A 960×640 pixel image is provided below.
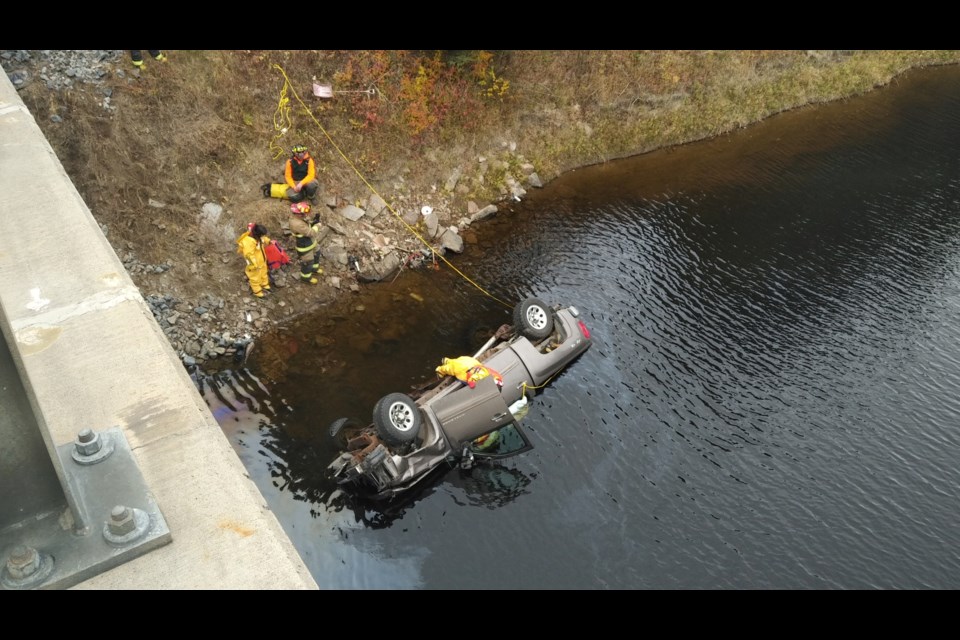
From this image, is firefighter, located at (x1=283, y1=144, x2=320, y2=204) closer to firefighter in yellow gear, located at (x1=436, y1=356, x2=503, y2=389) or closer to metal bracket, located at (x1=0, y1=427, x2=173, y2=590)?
firefighter in yellow gear, located at (x1=436, y1=356, x2=503, y2=389)

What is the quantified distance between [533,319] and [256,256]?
6.30 metres

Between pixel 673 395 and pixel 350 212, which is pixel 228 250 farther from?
pixel 673 395

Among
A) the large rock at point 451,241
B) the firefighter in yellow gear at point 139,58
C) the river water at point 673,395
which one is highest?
the firefighter in yellow gear at point 139,58

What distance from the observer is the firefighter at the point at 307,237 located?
53.4 ft

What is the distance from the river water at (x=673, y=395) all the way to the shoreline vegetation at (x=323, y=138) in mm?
1177

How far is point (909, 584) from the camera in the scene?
497 inches

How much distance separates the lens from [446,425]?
13.0m

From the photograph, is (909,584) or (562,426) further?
(562,426)

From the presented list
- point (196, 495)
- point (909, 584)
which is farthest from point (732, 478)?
point (196, 495)

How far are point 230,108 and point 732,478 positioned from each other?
14.8m

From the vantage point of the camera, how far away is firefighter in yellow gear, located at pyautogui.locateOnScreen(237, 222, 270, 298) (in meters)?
15.3

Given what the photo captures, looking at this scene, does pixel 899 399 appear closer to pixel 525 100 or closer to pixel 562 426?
pixel 562 426

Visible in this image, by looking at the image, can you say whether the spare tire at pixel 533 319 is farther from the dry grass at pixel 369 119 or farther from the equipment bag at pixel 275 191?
the equipment bag at pixel 275 191

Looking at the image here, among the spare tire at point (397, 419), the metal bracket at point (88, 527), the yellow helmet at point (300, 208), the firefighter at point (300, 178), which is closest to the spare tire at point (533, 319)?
the spare tire at point (397, 419)
